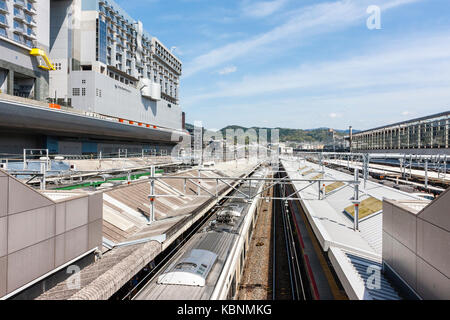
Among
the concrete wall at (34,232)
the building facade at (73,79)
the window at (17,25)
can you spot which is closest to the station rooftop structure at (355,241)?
the concrete wall at (34,232)

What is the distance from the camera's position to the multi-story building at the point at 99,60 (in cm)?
3238

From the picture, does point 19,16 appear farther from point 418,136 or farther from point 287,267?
point 418,136

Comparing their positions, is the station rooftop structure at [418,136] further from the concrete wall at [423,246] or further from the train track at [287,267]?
the concrete wall at [423,246]

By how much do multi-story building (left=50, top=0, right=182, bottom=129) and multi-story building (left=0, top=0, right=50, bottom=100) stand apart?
3632mm

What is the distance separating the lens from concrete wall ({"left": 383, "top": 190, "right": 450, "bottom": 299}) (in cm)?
427

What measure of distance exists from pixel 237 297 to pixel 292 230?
9279 millimetres

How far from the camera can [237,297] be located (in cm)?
1010

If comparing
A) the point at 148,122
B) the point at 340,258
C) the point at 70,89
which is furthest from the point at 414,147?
the point at 70,89

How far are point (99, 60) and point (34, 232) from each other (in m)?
34.8

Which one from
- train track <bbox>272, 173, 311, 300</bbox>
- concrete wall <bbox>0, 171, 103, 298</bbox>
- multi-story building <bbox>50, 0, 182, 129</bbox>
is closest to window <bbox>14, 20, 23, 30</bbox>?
multi-story building <bbox>50, 0, 182, 129</bbox>

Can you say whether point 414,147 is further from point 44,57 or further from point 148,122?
point 44,57

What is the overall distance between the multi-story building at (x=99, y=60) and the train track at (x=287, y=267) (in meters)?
→ 27.4

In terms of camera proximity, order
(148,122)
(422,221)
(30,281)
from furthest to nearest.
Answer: (148,122) → (30,281) → (422,221)

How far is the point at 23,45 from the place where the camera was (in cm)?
2530
